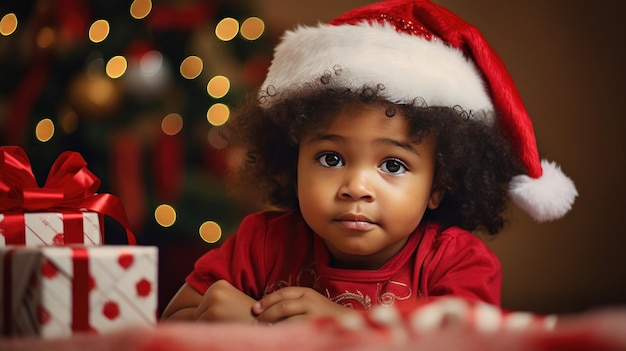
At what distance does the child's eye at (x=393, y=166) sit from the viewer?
45.0 inches

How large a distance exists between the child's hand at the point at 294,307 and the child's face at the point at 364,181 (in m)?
0.11

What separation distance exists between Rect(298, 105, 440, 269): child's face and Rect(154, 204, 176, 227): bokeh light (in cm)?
104

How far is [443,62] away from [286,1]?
5.84 ft

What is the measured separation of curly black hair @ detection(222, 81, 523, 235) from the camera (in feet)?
3.80

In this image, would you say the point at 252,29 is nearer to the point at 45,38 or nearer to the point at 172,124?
the point at 172,124

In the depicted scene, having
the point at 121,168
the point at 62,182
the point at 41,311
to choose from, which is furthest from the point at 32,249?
the point at 121,168

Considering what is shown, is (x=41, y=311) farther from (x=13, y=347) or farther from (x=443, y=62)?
(x=443, y=62)

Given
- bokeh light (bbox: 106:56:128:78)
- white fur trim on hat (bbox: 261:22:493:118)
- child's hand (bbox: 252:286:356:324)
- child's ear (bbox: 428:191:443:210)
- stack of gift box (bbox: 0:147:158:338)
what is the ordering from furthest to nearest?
bokeh light (bbox: 106:56:128:78) < child's ear (bbox: 428:191:443:210) < white fur trim on hat (bbox: 261:22:493:118) < child's hand (bbox: 252:286:356:324) < stack of gift box (bbox: 0:147:158:338)

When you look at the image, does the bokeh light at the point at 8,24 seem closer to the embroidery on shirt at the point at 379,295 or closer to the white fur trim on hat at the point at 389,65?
the white fur trim on hat at the point at 389,65

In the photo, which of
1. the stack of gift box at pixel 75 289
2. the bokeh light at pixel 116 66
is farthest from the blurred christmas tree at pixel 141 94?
the stack of gift box at pixel 75 289

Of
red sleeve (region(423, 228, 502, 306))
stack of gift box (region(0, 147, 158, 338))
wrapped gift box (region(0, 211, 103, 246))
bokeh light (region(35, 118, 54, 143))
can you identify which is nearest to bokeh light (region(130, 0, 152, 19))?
bokeh light (region(35, 118, 54, 143))

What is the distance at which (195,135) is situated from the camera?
2.17 meters

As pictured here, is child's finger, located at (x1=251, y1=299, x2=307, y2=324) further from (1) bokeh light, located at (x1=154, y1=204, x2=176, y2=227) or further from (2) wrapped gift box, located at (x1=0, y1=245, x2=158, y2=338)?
(1) bokeh light, located at (x1=154, y1=204, x2=176, y2=227)

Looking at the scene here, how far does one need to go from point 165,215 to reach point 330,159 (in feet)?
3.56
